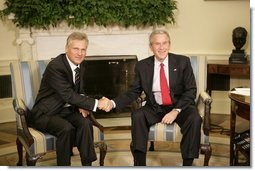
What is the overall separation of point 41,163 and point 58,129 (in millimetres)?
617

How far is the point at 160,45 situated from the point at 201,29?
5.21 feet

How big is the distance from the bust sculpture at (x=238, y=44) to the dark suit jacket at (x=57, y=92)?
1690 mm

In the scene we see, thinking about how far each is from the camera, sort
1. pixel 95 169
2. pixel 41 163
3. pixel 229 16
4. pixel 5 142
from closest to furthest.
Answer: pixel 95 169, pixel 41 163, pixel 5 142, pixel 229 16

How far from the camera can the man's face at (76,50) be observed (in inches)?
87.0

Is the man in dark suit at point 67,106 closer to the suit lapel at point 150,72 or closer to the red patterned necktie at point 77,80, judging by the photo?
the red patterned necktie at point 77,80

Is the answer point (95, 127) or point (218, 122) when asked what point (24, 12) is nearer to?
point (95, 127)

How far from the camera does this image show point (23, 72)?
8.06 feet

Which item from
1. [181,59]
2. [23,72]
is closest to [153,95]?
[181,59]

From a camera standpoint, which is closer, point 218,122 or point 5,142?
point 5,142

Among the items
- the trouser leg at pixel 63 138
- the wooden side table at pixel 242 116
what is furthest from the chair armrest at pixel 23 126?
the wooden side table at pixel 242 116

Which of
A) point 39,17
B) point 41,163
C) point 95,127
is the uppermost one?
point 39,17

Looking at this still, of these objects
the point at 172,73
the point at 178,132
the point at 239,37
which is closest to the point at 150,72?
the point at 172,73

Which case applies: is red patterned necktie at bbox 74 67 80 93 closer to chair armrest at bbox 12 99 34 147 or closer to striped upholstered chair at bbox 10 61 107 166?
striped upholstered chair at bbox 10 61 107 166

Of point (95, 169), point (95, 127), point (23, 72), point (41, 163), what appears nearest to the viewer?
point (95, 169)
